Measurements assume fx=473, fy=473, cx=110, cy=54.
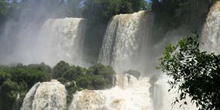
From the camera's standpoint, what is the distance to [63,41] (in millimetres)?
45750

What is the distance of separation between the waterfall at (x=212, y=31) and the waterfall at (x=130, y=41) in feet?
22.2

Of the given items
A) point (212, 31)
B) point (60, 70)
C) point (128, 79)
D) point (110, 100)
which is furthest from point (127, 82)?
point (212, 31)

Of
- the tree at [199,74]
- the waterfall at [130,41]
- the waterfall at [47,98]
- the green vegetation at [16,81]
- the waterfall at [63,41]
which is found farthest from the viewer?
the waterfall at [63,41]

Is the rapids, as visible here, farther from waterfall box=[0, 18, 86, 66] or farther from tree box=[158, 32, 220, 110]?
tree box=[158, 32, 220, 110]

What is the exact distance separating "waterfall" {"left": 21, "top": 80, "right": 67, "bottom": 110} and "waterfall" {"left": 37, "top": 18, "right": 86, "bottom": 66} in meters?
13.8

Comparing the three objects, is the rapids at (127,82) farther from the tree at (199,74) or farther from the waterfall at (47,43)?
the tree at (199,74)

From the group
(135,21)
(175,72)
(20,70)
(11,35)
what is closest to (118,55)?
(135,21)

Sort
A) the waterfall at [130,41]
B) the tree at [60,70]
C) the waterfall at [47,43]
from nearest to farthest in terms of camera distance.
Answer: the tree at [60,70] → the waterfall at [130,41] → the waterfall at [47,43]

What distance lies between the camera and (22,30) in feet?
181

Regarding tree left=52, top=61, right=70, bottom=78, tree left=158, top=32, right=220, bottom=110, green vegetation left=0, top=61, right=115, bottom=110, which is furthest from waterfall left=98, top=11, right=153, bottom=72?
tree left=158, top=32, right=220, bottom=110

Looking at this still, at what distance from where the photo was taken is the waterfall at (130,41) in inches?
1431

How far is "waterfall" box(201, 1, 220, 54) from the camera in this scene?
95.7 ft

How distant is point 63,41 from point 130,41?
34.6ft

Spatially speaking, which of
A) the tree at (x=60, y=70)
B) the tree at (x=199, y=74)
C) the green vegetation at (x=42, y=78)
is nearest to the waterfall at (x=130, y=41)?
the green vegetation at (x=42, y=78)
